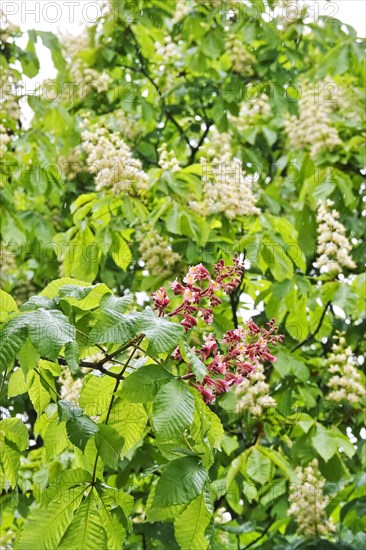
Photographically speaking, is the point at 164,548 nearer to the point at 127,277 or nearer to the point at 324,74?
the point at 127,277

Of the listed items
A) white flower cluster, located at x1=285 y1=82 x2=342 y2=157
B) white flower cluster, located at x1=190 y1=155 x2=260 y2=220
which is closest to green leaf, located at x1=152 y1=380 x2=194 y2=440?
white flower cluster, located at x1=190 y1=155 x2=260 y2=220

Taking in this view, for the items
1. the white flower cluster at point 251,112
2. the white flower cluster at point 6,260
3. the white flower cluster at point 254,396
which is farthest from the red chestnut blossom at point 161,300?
the white flower cluster at point 251,112

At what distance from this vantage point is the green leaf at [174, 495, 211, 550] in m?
1.41

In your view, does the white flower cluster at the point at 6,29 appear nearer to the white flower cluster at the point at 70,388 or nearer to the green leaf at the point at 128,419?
the white flower cluster at the point at 70,388

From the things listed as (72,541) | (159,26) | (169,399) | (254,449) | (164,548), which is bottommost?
(164,548)

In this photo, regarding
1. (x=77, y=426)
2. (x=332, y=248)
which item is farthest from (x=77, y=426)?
(x=332, y=248)

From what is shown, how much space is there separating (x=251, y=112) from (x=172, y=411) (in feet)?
11.3

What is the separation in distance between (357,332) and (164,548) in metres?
1.28

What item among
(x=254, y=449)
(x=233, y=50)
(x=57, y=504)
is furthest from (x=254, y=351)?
(x=233, y=50)

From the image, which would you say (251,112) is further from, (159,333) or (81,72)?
(159,333)

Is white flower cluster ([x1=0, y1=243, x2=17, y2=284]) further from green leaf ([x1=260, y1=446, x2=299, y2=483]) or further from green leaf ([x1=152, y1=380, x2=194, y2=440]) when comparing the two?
green leaf ([x1=152, y1=380, x2=194, y2=440])

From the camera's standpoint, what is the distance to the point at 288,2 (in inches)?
179

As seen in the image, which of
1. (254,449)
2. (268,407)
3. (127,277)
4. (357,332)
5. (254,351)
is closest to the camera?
(254,351)

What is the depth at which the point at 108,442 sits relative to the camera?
1.47 metres
